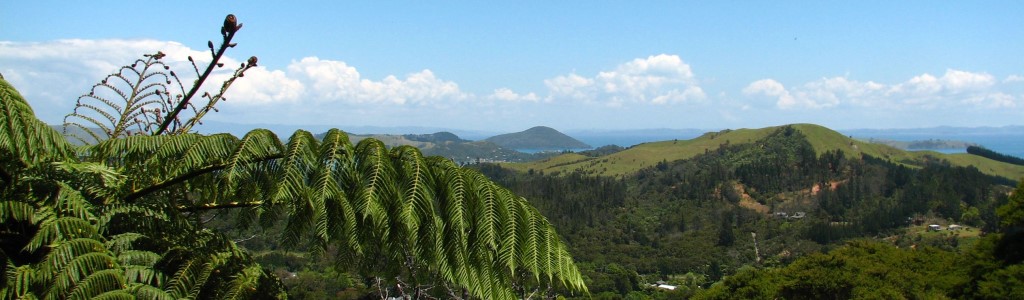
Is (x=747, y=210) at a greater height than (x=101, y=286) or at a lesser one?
lesser

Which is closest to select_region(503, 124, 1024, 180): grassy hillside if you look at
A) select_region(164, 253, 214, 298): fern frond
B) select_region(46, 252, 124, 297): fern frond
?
select_region(164, 253, 214, 298): fern frond

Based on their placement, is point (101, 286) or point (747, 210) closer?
point (101, 286)

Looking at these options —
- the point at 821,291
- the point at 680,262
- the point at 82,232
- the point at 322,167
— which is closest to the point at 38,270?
Answer: the point at 82,232

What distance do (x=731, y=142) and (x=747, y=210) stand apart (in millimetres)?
55922

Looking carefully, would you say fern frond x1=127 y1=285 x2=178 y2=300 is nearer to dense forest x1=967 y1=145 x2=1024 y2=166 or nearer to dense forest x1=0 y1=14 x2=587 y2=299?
dense forest x1=0 y1=14 x2=587 y2=299

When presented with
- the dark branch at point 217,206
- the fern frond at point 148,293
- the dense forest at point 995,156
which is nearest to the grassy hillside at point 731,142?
the dense forest at point 995,156

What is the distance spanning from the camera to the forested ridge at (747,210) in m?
82.1

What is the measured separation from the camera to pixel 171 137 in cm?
336

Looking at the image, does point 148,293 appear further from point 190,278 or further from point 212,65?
point 212,65

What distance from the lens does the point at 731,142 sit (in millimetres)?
168625

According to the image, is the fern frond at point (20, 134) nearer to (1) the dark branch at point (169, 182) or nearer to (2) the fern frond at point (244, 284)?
(1) the dark branch at point (169, 182)

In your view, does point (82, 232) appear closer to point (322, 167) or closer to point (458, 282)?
point (322, 167)

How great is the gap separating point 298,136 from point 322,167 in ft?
0.81

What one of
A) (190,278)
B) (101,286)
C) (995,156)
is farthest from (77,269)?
(995,156)
